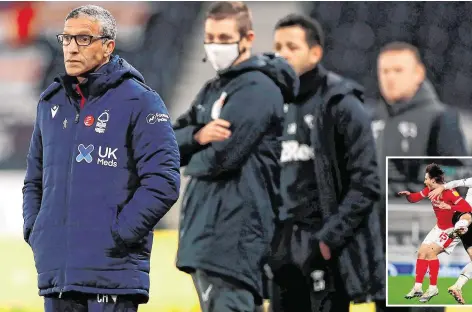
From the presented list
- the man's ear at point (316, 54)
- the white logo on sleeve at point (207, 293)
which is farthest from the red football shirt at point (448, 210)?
the white logo on sleeve at point (207, 293)

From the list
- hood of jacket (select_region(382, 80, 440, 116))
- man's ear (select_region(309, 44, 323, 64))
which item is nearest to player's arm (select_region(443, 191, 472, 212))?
hood of jacket (select_region(382, 80, 440, 116))

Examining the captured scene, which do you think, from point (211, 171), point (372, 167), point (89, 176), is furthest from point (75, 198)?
point (372, 167)

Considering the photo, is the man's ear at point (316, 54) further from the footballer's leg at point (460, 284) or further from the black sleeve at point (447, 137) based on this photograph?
the footballer's leg at point (460, 284)

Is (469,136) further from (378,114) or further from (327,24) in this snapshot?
(327,24)

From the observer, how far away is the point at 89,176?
2840mm

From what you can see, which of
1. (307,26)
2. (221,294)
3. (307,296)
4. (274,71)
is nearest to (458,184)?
(307,296)

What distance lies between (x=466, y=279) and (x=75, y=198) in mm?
2338

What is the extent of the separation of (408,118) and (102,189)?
2.17 metres

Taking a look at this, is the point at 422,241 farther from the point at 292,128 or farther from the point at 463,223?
the point at 292,128

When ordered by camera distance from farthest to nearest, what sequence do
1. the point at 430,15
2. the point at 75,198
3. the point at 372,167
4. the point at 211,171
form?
the point at 430,15 < the point at 372,167 < the point at 211,171 < the point at 75,198

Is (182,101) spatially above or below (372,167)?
above

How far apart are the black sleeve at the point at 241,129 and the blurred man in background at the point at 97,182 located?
818 mm

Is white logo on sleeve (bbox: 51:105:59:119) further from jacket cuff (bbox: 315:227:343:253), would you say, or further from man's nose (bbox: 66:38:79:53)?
jacket cuff (bbox: 315:227:343:253)

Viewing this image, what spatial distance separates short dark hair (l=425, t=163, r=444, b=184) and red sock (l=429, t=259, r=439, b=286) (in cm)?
37
